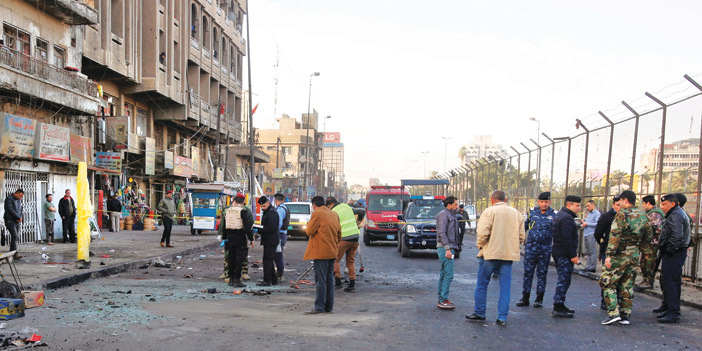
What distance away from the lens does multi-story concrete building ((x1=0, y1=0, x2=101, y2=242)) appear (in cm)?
1900

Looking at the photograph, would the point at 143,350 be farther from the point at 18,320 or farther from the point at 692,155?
the point at 692,155

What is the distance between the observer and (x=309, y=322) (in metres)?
7.87

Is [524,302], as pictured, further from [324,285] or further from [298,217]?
[298,217]

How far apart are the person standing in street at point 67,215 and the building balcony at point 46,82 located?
11.2 ft

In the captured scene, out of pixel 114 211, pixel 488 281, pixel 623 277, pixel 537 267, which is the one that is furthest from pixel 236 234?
pixel 114 211

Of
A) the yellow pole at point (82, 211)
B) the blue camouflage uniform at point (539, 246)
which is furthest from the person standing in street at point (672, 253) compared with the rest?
the yellow pole at point (82, 211)

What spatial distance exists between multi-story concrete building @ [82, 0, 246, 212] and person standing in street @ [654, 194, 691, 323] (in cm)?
2300

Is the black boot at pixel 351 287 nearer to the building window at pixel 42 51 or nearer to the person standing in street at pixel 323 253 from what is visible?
the person standing in street at pixel 323 253

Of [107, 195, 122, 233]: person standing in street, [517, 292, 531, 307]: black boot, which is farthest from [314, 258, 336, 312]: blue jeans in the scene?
[107, 195, 122, 233]: person standing in street

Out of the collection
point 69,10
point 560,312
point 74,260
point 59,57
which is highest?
point 69,10

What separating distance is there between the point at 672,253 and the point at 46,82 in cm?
1919

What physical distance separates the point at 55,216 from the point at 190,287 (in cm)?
1282

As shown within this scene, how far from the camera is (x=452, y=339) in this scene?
6.93m

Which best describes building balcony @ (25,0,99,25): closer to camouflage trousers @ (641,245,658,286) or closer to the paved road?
the paved road
